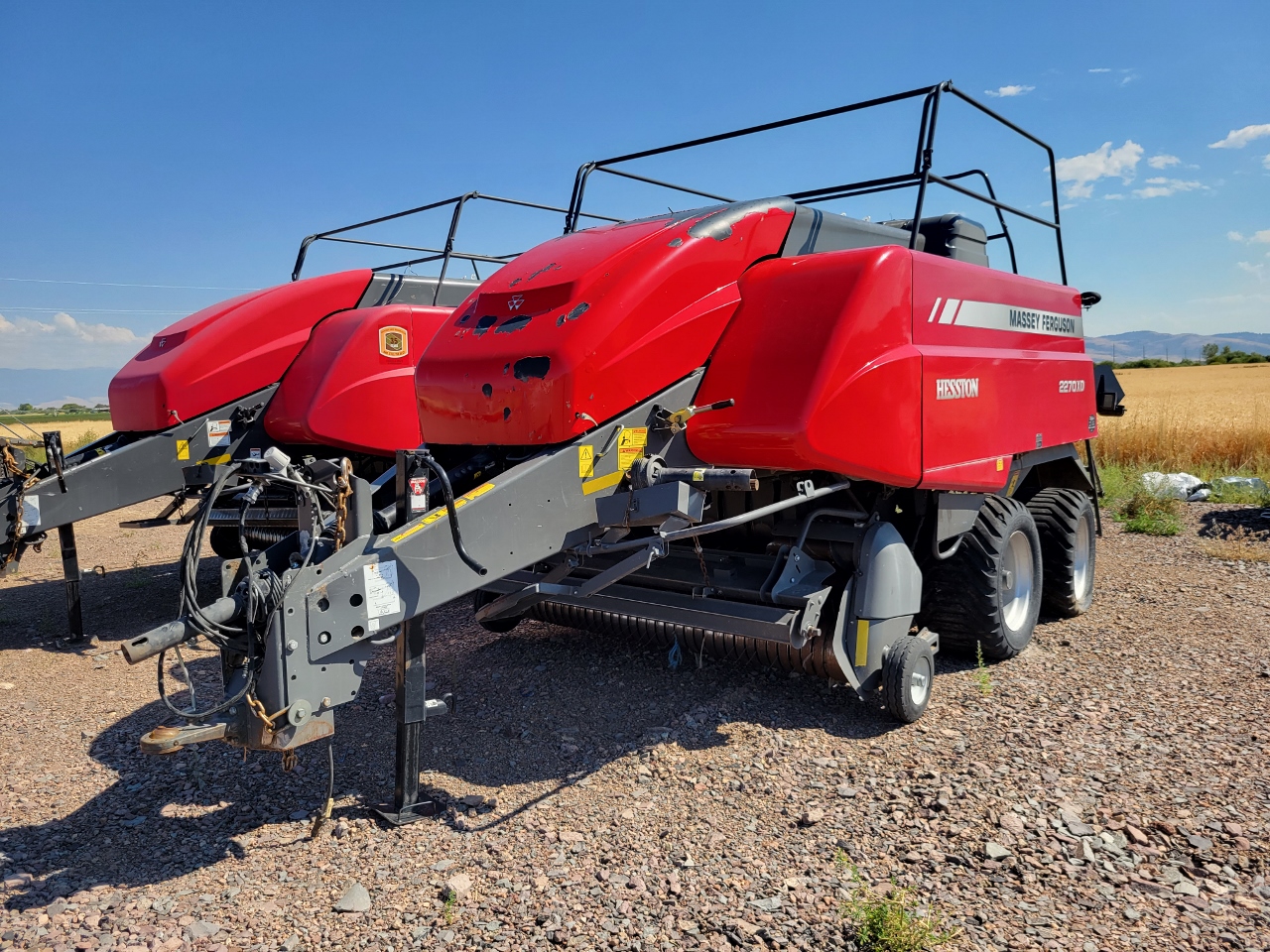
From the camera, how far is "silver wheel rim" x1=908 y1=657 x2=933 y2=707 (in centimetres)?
400

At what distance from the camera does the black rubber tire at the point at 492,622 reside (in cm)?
513

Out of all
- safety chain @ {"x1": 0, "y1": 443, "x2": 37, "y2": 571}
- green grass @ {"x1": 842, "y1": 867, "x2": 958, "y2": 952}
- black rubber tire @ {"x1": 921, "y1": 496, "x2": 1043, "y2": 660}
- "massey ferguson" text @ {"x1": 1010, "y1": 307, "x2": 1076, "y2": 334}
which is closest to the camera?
green grass @ {"x1": 842, "y1": 867, "x2": 958, "y2": 952}

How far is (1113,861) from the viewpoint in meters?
2.98

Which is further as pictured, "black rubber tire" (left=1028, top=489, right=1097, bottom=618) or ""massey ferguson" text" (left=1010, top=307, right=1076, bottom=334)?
"black rubber tire" (left=1028, top=489, right=1097, bottom=618)

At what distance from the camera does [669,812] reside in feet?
11.0

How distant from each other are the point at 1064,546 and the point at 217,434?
555 centimetres

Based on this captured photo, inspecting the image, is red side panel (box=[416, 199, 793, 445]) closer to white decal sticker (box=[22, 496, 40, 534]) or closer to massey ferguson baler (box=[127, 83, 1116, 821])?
massey ferguson baler (box=[127, 83, 1116, 821])

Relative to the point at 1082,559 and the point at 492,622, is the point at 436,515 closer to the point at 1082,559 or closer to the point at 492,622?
the point at 492,622

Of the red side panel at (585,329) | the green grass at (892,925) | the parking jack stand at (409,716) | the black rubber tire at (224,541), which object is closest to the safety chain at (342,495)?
the parking jack stand at (409,716)

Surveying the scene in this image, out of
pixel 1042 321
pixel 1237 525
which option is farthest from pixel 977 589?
pixel 1237 525

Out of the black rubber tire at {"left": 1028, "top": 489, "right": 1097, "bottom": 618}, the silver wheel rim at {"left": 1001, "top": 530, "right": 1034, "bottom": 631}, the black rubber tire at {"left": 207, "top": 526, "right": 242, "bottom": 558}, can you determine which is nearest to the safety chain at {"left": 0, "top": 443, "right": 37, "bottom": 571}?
the black rubber tire at {"left": 207, "top": 526, "right": 242, "bottom": 558}

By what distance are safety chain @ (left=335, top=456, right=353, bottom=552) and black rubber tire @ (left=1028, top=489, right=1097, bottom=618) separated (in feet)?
13.7

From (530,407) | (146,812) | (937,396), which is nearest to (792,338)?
(937,396)

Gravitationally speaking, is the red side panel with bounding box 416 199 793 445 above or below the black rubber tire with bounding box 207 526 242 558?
above
